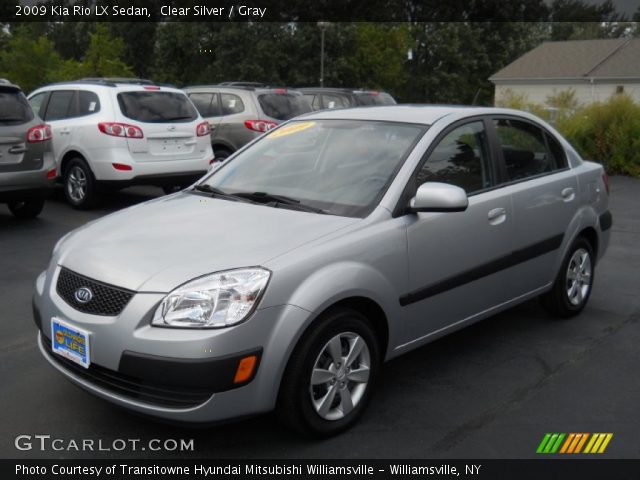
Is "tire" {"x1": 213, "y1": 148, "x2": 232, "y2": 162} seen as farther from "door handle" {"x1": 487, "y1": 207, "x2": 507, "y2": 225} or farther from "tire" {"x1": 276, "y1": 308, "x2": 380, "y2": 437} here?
"tire" {"x1": 276, "y1": 308, "x2": 380, "y2": 437}

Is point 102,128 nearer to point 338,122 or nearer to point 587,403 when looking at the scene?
point 338,122

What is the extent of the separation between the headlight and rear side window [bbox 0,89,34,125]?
620 cm

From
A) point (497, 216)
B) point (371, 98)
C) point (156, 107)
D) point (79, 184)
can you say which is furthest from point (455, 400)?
point (371, 98)

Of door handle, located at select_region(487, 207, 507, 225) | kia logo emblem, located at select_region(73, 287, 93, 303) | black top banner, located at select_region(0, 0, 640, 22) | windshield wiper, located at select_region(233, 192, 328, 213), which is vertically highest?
black top banner, located at select_region(0, 0, 640, 22)

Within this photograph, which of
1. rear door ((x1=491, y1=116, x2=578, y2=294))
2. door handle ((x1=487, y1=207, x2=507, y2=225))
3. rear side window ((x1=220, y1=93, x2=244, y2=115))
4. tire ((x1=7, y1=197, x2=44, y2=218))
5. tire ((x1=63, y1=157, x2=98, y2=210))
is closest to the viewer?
door handle ((x1=487, y1=207, x2=507, y2=225))

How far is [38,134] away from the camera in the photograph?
8.70 metres

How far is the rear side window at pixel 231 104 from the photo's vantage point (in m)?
12.5

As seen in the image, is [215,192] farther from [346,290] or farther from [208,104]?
[208,104]

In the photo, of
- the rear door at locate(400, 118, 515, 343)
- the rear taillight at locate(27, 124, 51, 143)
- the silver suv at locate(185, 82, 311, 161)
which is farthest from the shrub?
the rear door at locate(400, 118, 515, 343)

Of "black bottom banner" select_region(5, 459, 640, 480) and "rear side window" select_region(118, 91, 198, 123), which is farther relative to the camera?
"rear side window" select_region(118, 91, 198, 123)

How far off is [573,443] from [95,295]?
7.99 ft

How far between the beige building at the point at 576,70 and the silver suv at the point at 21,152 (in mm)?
46212

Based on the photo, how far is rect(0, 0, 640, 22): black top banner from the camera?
44.4 meters

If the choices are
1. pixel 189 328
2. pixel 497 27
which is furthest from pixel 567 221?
pixel 497 27
